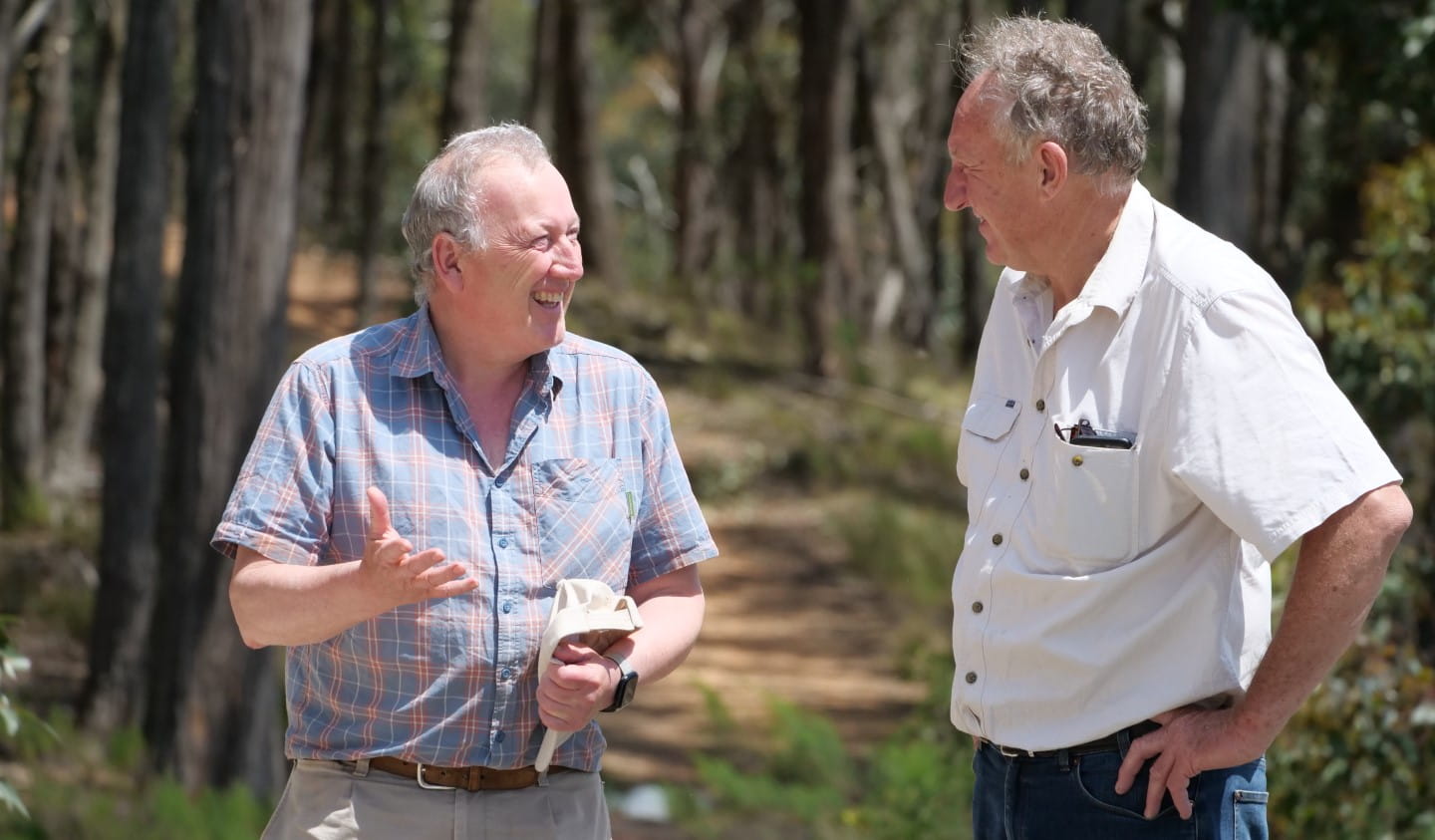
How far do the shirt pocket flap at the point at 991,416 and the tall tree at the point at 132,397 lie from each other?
7229 mm

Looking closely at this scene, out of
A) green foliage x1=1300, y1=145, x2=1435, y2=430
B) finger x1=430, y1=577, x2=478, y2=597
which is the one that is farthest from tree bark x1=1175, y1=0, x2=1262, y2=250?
finger x1=430, y1=577, x2=478, y2=597

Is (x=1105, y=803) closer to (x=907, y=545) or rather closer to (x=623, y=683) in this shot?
(x=623, y=683)

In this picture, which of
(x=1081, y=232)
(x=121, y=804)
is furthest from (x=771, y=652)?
(x=1081, y=232)

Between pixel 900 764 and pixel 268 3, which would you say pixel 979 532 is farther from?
pixel 268 3

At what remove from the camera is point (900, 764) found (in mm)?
7781

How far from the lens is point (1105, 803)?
2889mm

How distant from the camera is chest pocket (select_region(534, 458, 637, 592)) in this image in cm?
312

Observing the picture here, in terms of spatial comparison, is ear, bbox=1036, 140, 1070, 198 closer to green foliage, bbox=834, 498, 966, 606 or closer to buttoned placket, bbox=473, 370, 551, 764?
buttoned placket, bbox=473, 370, 551, 764

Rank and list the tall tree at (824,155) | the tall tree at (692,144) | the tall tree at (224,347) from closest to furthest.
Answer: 1. the tall tree at (224,347)
2. the tall tree at (824,155)
3. the tall tree at (692,144)

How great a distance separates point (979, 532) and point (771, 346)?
62.6 ft

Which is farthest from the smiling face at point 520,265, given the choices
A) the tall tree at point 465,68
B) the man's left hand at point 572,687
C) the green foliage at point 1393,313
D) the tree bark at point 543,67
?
the tree bark at point 543,67

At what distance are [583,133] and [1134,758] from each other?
1951cm

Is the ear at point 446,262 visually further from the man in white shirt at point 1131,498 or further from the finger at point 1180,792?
the finger at point 1180,792

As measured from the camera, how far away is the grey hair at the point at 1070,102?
2.91 metres
